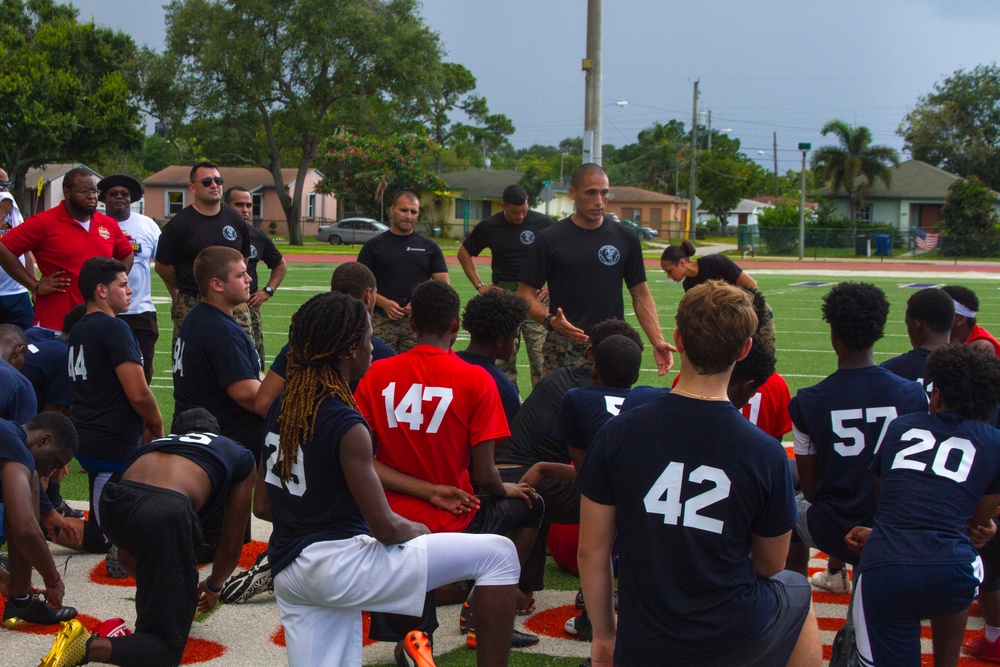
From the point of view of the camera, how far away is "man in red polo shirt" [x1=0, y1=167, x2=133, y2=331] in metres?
7.80

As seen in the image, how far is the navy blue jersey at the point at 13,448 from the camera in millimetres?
4281

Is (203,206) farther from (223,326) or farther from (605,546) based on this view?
(605,546)

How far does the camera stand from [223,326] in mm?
5387

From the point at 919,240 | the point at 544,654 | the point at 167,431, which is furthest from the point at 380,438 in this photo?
the point at 919,240

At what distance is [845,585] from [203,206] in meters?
5.76

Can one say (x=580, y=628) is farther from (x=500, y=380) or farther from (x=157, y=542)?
(x=157, y=542)

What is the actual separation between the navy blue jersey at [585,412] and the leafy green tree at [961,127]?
73710 mm

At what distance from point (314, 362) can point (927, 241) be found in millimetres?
52350

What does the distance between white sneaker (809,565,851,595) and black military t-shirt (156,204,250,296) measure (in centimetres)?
518

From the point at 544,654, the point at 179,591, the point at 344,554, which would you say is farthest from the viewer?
the point at 544,654

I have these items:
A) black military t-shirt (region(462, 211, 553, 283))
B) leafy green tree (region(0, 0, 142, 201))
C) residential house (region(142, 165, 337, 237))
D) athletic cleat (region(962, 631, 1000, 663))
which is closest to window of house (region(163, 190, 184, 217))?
residential house (region(142, 165, 337, 237))

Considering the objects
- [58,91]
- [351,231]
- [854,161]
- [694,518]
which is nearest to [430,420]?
[694,518]

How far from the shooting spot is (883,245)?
159 ft

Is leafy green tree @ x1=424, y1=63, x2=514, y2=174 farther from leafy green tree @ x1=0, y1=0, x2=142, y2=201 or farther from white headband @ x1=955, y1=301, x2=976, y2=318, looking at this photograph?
white headband @ x1=955, y1=301, x2=976, y2=318
